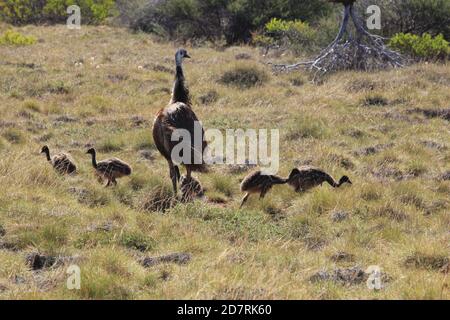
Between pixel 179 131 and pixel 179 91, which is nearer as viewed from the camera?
pixel 179 131

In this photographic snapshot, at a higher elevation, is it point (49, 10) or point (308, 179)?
point (49, 10)

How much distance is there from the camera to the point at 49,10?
33.2m

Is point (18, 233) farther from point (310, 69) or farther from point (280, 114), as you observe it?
point (310, 69)

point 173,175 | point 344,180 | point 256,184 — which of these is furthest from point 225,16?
point 256,184


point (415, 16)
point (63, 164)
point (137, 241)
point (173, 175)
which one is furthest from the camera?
point (415, 16)

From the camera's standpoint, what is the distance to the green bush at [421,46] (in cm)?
1781

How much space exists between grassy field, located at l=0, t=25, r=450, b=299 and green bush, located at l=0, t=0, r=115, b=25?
17.0 m

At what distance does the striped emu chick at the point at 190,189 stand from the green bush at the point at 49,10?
25.3 meters

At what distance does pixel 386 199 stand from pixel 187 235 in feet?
9.05

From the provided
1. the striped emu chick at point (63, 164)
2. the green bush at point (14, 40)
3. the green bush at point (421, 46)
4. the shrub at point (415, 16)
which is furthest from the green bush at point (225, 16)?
the striped emu chick at point (63, 164)

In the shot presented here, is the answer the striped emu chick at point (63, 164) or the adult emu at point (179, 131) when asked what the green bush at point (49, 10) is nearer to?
the striped emu chick at point (63, 164)

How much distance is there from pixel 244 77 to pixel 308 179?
302 inches

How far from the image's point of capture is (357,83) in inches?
575

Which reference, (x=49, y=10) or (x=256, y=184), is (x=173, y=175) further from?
(x=49, y=10)
